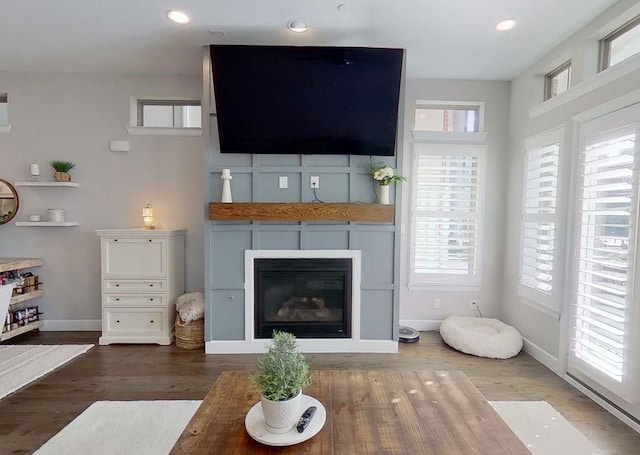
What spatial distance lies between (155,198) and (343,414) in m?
3.28

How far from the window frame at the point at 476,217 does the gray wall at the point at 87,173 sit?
2.48 metres

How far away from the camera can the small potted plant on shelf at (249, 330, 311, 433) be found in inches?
51.3

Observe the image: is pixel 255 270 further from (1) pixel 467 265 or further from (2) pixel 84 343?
(1) pixel 467 265

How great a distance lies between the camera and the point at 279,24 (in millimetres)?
2719

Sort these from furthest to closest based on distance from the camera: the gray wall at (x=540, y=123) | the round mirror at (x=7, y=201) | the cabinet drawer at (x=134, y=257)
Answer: the round mirror at (x=7, y=201)
the cabinet drawer at (x=134, y=257)
the gray wall at (x=540, y=123)

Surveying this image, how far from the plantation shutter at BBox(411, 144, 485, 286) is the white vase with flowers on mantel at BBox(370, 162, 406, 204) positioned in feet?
2.58

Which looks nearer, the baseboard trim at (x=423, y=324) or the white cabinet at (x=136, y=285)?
the white cabinet at (x=136, y=285)

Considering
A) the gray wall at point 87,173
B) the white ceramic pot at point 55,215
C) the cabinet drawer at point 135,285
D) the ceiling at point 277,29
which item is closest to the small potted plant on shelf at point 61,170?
the gray wall at point 87,173

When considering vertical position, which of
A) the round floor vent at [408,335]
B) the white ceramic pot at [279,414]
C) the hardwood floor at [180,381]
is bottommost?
the hardwood floor at [180,381]

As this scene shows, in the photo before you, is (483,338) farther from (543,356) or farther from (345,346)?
(345,346)

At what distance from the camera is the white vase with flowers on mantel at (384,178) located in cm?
Answer: 304

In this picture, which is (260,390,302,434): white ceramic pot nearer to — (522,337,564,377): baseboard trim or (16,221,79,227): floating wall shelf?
(522,337,564,377): baseboard trim

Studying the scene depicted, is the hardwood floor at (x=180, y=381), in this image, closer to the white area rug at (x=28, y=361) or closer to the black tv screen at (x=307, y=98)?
the white area rug at (x=28, y=361)

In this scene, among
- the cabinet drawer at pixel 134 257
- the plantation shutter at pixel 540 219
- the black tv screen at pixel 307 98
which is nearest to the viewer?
the black tv screen at pixel 307 98
